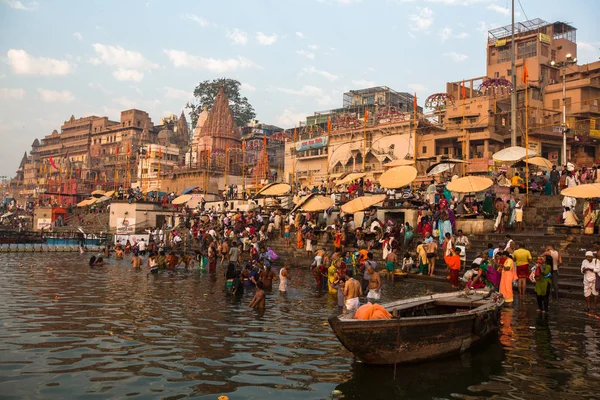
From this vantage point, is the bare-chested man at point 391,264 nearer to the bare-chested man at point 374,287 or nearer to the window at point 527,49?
the bare-chested man at point 374,287

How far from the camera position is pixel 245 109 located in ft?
263

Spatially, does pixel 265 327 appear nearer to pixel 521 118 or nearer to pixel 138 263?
pixel 138 263

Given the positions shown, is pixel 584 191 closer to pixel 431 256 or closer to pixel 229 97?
pixel 431 256

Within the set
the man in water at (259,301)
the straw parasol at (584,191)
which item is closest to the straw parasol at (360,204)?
the straw parasol at (584,191)

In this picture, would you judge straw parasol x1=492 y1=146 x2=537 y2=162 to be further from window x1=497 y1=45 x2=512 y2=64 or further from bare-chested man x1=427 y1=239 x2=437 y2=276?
window x1=497 y1=45 x2=512 y2=64

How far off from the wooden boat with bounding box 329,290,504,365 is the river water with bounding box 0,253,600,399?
0.23 meters

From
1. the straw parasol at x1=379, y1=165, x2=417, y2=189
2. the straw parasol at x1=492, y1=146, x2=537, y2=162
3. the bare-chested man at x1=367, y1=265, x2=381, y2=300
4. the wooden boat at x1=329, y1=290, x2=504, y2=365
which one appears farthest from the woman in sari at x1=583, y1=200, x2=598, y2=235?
the wooden boat at x1=329, y1=290, x2=504, y2=365

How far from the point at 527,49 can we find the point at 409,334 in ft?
151

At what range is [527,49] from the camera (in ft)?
151

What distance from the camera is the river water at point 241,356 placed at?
6.43 meters

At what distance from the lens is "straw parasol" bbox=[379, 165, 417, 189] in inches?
827

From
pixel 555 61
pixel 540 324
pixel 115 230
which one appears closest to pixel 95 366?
pixel 540 324

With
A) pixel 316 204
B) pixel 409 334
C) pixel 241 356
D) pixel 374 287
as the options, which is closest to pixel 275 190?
pixel 316 204

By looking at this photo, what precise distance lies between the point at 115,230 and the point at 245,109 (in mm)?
42631
